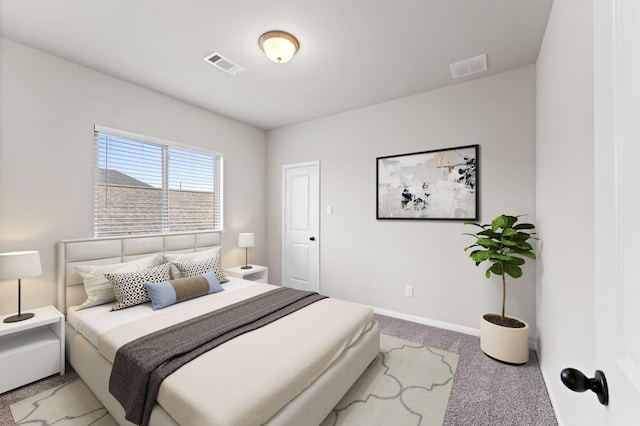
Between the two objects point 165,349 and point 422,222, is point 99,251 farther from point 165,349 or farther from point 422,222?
point 422,222

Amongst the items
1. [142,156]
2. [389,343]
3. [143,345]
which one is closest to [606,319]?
[143,345]

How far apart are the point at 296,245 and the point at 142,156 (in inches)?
94.8

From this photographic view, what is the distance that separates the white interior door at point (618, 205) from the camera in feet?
1.67

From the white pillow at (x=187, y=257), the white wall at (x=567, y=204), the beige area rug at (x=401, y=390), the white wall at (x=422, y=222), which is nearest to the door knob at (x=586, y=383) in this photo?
the white wall at (x=567, y=204)

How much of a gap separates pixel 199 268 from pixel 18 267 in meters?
1.36

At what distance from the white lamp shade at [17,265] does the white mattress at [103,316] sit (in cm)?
48

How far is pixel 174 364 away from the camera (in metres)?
1.51

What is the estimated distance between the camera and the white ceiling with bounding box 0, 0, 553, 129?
1969 millimetres

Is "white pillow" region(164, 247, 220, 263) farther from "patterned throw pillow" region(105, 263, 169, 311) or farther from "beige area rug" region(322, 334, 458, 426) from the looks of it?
"beige area rug" region(322, 334, 458, 426)

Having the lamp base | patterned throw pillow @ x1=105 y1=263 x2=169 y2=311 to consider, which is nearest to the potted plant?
patterned throw pillow @ x1=105 y1=263 x2=169 y2=311

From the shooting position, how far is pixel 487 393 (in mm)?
2010

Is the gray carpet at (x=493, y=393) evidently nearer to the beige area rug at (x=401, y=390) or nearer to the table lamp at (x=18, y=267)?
the beige area rug at (x=401, y=390)

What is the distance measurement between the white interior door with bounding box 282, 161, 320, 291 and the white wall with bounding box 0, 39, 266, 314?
196 cm

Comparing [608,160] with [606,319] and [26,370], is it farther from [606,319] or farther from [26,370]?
[26,370]
